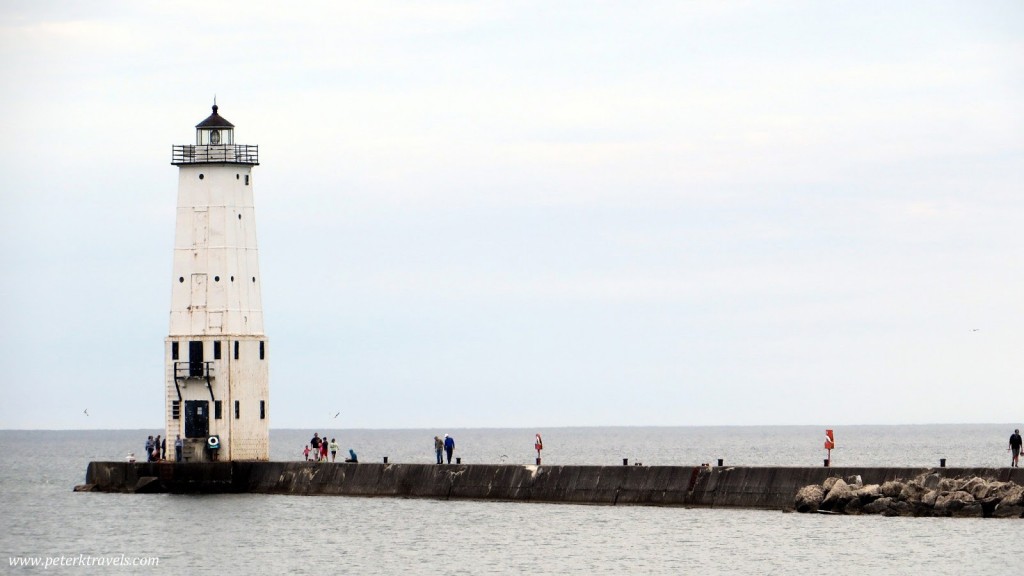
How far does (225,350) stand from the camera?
51469 millimetres

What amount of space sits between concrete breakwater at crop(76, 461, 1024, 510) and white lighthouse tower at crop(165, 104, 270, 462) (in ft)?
3.37

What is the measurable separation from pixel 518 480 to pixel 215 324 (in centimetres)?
1131

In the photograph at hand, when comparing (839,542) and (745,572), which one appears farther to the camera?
(839,542)

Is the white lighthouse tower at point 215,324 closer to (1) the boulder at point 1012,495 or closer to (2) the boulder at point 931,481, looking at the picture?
(2) the boulder at point 931,481

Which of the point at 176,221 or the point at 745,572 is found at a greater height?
the point at 176,221

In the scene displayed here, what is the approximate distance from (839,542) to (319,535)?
13514mm

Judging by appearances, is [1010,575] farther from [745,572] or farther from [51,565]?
[51,565]

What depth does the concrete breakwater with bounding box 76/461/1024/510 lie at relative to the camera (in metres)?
42.2

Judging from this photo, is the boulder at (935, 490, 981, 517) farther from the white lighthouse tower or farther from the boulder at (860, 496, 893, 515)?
the white lighthouse tower

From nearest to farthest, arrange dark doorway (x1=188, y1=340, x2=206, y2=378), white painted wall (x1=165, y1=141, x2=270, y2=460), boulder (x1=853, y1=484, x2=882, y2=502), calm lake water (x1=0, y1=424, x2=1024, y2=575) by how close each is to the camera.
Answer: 1. calm lake water (x1=0, y1=424, x2=1024, y2=575)
2. boulder (x1=853, y1=484, x2=882, y2=502)
3. dark doorway (x1=188, y1=340, x2=206, y2=378)
4. white painted wall (x1=165, y1=141, x2=270, y2=460)

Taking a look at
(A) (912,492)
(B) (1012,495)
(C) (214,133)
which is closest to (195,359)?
Result: (C) (214,133)

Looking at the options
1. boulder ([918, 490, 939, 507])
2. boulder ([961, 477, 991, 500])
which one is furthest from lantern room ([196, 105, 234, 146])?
boulder ([961, 477, 991, 500])

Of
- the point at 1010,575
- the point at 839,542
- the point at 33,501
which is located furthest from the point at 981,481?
the point at 33,501

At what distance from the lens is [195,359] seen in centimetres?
5153
